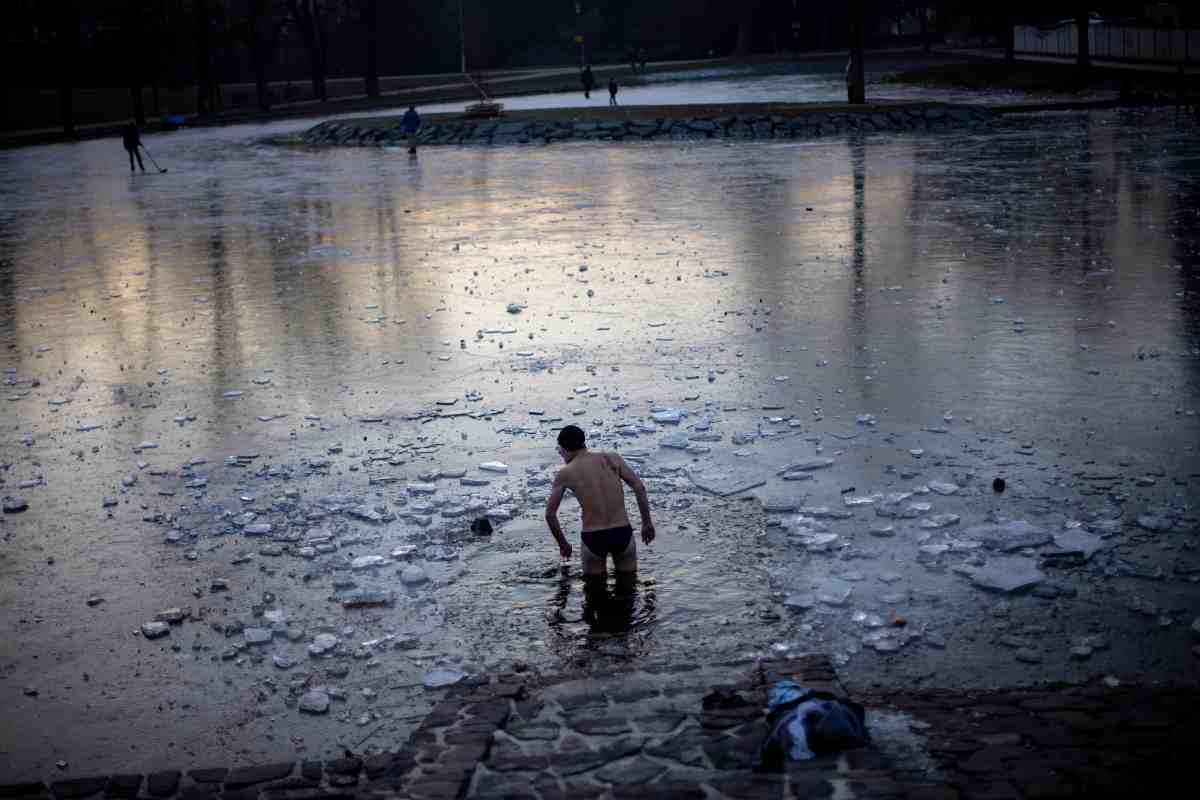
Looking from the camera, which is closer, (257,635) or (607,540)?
(257,635)

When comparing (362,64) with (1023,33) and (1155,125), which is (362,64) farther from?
(1155,125)

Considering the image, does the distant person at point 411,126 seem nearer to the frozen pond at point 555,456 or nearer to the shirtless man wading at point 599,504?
the frozen pond at point 555,456

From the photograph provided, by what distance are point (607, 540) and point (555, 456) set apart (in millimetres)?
2700

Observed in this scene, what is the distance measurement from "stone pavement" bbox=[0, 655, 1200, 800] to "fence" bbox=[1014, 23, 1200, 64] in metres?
61.3

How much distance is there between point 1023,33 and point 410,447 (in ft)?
299

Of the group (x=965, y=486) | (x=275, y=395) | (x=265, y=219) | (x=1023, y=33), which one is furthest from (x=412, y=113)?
(x=1023, y=33)

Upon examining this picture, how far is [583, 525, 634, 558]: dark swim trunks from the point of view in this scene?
8.34m

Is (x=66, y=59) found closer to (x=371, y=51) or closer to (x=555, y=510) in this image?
(x=371, y=51)

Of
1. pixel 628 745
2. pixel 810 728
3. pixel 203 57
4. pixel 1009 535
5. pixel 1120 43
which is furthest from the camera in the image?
pixel 1120 43

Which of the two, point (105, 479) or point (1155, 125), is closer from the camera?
point (105, 479)

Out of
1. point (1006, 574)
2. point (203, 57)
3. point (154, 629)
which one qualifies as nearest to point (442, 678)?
point (154, 629)

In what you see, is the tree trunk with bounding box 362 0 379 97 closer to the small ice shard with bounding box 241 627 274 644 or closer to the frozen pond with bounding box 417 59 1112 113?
the frozen pond with bounding box 417 59 1112 113

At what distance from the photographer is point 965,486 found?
9789 mm

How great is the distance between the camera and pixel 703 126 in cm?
4288
